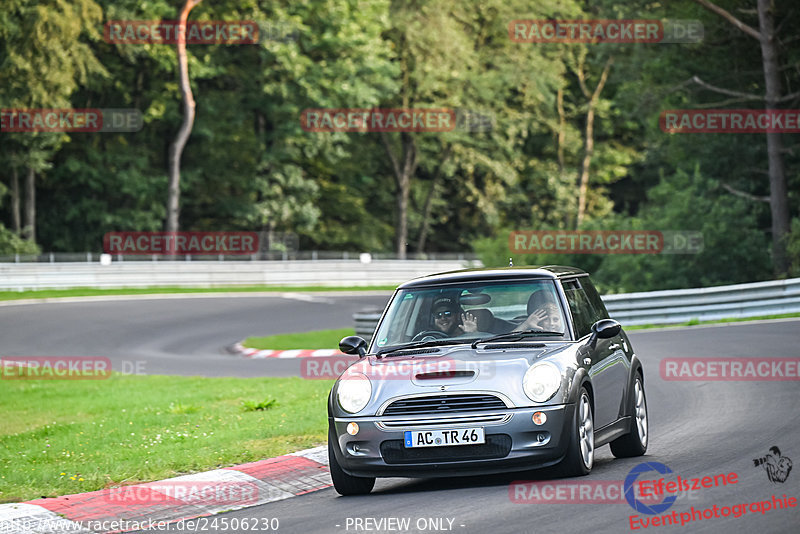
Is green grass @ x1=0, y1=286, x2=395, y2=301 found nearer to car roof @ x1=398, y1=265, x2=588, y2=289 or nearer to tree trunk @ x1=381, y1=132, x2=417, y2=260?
tree trunk @ x1=381, y1=132, x2=417, y2=260

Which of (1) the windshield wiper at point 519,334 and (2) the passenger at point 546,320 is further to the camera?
(2) the passenger at point 546,320

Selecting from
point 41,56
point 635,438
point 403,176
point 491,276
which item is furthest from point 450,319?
point 403,176

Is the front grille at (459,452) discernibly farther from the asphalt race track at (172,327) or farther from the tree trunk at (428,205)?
the tree trunk at (428,205)

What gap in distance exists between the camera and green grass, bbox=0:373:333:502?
936 cm

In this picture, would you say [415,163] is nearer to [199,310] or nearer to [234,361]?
[199,310]

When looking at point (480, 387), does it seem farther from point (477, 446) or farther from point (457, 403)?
point (477, 446)

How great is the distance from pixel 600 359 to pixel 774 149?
23659 mm

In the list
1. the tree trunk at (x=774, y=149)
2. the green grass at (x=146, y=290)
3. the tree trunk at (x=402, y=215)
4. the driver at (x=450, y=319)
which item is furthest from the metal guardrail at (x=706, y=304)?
the tree trunk at (x=402, y=215)

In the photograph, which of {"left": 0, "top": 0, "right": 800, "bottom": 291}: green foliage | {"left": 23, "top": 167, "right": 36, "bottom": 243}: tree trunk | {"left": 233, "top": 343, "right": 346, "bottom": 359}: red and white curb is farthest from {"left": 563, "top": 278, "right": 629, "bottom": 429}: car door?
{"left": 23, "top": 167, "right": 36, "bottom": 243}: tree trunk

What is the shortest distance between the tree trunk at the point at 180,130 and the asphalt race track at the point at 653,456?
24.4m

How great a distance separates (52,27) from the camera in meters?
44.8

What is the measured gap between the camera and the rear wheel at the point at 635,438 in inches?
365

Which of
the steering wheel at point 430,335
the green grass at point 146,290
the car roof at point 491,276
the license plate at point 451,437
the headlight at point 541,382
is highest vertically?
the car roof at point 491,276

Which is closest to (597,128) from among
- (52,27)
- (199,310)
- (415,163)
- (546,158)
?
(546,158)
